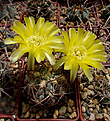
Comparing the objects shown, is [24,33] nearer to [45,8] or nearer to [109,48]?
[45,8]

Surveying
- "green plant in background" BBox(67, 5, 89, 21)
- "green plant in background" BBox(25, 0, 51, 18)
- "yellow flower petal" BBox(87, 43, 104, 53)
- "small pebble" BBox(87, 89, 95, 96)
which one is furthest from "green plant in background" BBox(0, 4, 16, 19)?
"small pebble" BBox(87, 89, 95, 96)

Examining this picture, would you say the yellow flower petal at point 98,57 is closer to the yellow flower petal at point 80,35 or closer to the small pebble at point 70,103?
the yellow flower petal at point 80,35

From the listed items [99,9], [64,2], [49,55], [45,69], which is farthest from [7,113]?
[99,9]

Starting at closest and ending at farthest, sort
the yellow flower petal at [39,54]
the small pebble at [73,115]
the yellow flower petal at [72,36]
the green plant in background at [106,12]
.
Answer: the yellow flower petal at [39,54] → the yellow flower petal at [72,36] → the small pebble at [73,115] → the green plant in background at [106,12]

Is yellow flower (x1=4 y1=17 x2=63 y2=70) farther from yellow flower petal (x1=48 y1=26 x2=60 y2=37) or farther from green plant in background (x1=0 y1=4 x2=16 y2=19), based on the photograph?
green plant in background (x1=0 y1=4 x2=16 y2=19)

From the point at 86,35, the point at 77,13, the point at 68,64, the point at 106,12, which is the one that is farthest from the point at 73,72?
the point at 106,12

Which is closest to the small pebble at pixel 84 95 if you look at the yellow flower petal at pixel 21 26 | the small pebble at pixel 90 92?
the small pebble at pixel 90 92

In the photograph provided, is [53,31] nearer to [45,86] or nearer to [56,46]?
[56,46]
